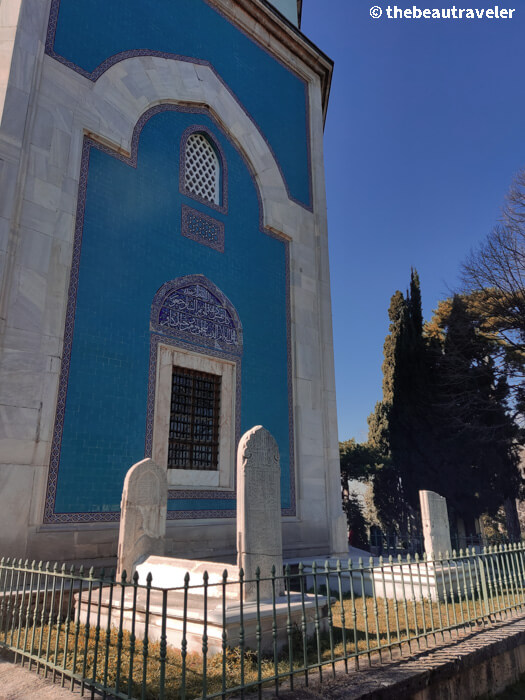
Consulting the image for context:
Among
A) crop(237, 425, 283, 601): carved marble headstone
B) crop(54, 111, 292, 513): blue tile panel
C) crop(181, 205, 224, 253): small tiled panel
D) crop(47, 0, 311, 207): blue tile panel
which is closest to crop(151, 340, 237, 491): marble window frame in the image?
crop(54, 111, 292, 513): blue tile panel

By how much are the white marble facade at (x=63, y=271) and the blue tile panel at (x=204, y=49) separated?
27 cm

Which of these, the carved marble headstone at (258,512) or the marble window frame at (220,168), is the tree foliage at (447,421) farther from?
the carved marble headstone at (258,512)

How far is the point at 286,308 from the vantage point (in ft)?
31.5

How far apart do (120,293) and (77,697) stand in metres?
5.16

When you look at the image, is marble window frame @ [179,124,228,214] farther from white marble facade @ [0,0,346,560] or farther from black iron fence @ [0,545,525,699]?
black iron fence @ [0,545,525,699]

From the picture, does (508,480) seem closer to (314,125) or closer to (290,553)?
(290,553)

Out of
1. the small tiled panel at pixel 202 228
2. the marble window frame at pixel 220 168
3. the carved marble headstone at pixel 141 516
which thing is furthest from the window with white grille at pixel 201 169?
the carved marble headstone at pixel 141 516

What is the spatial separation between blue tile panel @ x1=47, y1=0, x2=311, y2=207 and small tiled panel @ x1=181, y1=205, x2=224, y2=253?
98.4 inches

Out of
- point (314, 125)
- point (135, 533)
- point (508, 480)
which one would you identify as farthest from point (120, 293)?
point (508, 480)

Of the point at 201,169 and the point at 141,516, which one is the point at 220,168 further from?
the point at 141,516

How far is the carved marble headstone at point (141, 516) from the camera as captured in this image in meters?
5.14

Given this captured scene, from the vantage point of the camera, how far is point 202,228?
850 cm

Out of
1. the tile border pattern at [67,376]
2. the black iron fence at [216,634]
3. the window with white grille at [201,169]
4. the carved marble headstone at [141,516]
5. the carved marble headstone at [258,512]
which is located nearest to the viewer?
the black iron fence at [216,634]

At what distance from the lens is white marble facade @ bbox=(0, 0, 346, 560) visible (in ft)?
18.6
